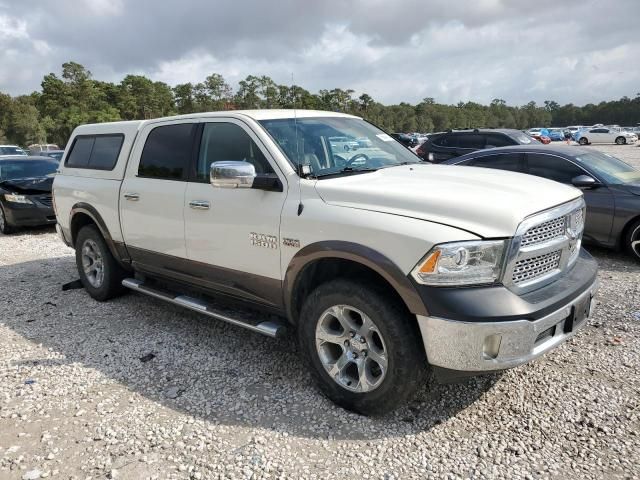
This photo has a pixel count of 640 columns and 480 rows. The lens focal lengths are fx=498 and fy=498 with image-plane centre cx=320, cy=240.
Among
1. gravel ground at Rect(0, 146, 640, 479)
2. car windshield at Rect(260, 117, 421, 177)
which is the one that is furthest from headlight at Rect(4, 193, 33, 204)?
car windshield at Rect(260, 117, 421, 177)

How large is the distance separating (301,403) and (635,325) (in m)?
3.12

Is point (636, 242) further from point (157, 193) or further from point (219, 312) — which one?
point (157, 193)

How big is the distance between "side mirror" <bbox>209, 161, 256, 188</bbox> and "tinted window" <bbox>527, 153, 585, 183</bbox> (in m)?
5.28

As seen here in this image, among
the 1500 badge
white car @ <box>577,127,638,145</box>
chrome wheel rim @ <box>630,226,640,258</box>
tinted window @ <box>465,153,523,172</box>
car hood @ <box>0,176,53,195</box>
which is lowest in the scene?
white car @ <box>577,127,638,145</box>

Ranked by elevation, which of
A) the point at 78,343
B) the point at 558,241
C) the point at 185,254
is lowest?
the point at 78,343

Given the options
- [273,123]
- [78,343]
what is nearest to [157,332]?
[78,343]

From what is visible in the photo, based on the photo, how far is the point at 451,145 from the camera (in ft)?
42.1

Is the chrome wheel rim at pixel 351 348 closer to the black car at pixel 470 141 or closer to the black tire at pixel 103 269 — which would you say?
the black tire at pixel 103 269

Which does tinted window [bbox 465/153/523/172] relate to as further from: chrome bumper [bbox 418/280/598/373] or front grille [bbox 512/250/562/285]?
chrome bumper [bbox 418/280/598/373]

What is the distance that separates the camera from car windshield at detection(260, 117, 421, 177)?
3.68 meters

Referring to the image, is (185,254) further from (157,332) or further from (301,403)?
(301,403)

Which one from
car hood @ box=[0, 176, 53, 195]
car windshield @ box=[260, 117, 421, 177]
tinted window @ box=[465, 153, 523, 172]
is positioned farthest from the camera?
car hood @ box=[0, 176, 53, 195]

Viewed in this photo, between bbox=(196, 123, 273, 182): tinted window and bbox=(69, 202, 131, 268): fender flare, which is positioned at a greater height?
bbox=(196, 123, 273, 182): tinted window

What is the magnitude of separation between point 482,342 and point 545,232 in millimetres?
849
